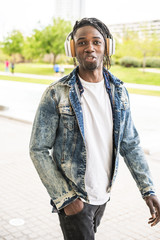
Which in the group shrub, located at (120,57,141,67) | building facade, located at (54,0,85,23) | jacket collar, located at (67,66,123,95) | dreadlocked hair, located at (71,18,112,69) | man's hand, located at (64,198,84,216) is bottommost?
shrub, located at (120,57,141,67)

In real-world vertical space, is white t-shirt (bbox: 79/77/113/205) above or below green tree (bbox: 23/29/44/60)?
above

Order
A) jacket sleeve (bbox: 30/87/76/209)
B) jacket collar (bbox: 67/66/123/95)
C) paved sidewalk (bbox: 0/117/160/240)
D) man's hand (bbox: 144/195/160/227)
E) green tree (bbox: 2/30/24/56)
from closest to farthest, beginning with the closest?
jacket sleeve (bbox: 30/87/76/209)
jacket collar (bbox: 67/66/123/95)
man's hand (bbox: 144/195/160/227)
paved sidewalk (bbox: 0/117/160/240)
green tree (bbox: 2/30/24/56)

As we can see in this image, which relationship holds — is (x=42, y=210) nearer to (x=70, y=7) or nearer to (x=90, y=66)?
(x=90, y=66)

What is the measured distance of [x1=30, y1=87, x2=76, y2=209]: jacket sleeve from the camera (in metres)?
1.92

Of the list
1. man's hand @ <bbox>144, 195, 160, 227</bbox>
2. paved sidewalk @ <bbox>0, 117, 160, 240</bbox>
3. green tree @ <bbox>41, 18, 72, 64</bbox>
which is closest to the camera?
man's hand @ <bbox>144, 195, 160, 227</bbox>

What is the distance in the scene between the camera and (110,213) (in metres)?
4.57

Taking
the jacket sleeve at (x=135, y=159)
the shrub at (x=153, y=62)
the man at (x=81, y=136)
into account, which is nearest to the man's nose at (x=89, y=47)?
the man at (x=81, y=136)

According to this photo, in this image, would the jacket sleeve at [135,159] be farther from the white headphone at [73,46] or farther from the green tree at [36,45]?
the green tree at [36,45]

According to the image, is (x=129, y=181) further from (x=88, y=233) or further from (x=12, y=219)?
(x=88, y=233)

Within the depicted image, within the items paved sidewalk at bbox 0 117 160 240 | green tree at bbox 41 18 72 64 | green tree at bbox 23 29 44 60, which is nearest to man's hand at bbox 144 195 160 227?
paved sidewalk at bbox 0 117 160 240

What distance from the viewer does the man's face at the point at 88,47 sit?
202 centimetres

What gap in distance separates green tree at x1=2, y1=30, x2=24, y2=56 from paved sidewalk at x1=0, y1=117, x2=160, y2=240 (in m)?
63.7

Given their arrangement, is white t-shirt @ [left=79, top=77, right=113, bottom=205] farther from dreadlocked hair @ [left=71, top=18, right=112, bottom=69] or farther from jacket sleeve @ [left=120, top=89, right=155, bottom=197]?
dreadlocked hair @ [left=71, top=18, right=112, bottom=69]

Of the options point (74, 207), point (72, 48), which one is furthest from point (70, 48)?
point (74, 207)
